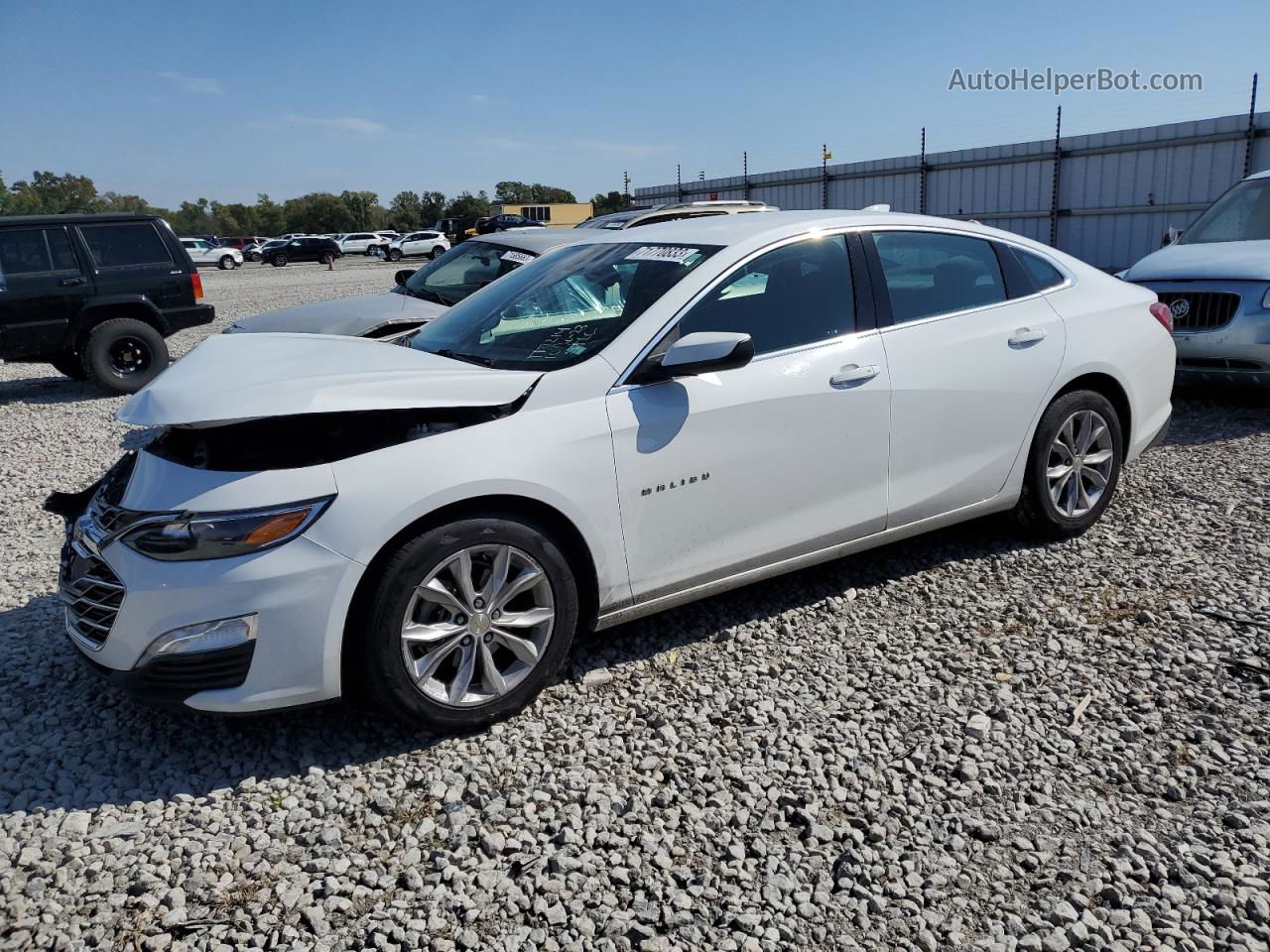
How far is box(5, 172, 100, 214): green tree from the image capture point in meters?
101

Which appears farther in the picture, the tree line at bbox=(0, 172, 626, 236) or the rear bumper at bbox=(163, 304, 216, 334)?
the tree line at bbox=(0, 172, 626, 236)

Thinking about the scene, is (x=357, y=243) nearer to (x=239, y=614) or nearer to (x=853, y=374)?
(x=853, y=374)

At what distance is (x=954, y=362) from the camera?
4.37m

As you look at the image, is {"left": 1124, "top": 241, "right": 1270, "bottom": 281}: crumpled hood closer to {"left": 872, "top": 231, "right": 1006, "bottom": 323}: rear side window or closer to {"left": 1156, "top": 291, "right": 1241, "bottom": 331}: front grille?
{"left": 1156, "top": 291, "right": 1241, "bottom": 331}: front grille

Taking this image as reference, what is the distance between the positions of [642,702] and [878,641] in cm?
105

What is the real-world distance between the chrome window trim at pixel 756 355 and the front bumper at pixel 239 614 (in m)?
1.20

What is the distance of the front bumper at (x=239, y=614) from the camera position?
9.87 feet

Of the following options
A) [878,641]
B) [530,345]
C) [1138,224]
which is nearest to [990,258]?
[878,641]

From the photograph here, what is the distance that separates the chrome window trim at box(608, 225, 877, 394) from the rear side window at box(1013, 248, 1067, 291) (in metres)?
1.00

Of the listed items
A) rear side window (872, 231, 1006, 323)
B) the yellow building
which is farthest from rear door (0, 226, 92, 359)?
the yellow building

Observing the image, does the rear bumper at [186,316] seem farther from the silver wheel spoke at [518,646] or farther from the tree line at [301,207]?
the tree line at [301,207]

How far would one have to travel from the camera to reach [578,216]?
2581 inches

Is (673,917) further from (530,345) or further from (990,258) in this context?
(990,258)

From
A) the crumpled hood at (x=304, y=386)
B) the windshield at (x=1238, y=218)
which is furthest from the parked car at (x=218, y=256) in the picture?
the crumpled hood at (x=304, y=386)
